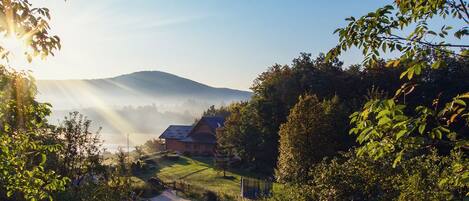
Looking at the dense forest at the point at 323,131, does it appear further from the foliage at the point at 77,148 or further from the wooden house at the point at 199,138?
the wooden house at the point at 199,138

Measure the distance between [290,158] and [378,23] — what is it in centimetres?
2662

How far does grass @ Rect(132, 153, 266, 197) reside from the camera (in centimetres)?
4221

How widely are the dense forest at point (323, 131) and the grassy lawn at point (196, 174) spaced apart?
4205 mm

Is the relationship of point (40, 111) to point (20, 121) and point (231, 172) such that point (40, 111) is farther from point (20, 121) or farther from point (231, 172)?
point (231, 172)

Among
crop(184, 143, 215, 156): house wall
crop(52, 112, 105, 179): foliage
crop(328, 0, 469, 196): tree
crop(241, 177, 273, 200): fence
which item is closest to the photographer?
crop(328, 0, 469, 196): tree

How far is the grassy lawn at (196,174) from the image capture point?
4241 cm

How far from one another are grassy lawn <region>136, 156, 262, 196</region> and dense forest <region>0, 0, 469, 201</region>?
4205mm

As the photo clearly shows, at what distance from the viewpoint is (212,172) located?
166ft

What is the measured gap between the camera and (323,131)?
32188 millimetres

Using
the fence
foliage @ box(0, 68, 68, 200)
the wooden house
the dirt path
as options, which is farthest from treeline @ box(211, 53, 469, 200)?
foliage @ box(0, 68, 68, 200)

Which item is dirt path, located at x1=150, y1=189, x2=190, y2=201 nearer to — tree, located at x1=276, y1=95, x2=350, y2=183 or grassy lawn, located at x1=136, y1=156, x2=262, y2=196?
grassy lawn, located at x1=136, y1=156, x2=262, y2=196

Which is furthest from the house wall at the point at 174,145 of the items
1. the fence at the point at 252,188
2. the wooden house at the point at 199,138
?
the fence at the point at 252,188

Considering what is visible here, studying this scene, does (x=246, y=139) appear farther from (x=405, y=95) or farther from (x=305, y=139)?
(x=405, y=95)

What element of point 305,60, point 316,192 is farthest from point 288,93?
point 316,192
